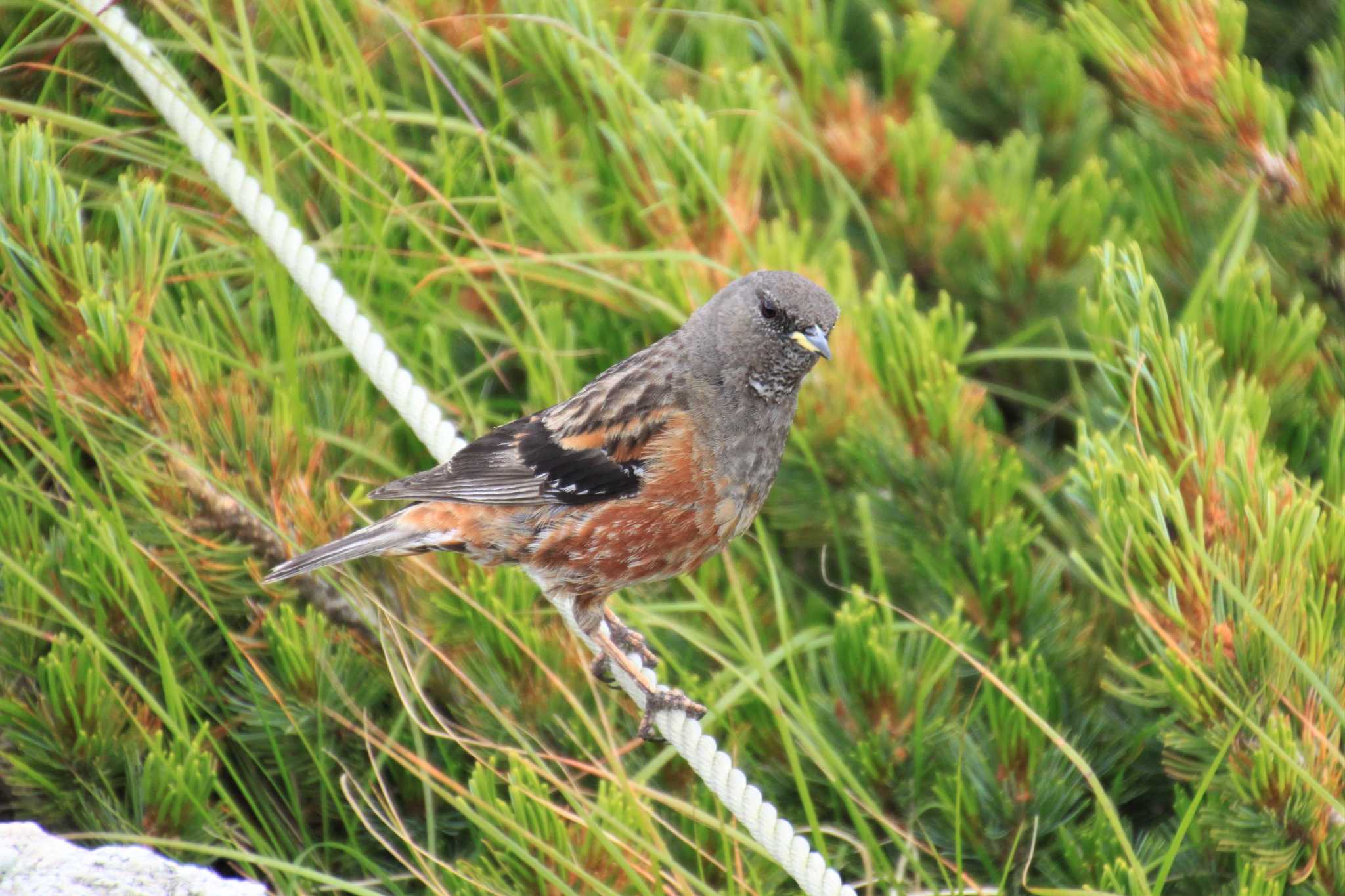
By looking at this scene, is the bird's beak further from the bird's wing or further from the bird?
the bird's wing

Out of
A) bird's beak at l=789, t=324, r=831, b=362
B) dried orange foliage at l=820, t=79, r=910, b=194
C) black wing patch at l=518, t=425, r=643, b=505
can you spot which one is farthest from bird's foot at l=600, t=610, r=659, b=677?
dried orange foliage at l=820, t=79, r=910, b=194

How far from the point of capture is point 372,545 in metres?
2.71

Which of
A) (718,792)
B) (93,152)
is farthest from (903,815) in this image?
(93,152)

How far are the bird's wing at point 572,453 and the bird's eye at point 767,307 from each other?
0.25m

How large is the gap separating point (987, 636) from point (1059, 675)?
18cm

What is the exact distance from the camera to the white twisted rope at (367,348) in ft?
7.73

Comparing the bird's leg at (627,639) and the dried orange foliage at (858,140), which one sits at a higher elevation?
the dried orange foliage at (858,140)

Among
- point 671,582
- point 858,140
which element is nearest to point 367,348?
point 671,582

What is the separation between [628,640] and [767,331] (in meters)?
0.74

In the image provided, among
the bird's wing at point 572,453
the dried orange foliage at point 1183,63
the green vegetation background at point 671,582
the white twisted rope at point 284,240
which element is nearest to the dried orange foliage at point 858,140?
the green vegetation background at point 671,582

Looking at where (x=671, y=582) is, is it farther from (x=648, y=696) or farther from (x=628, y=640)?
(x=648, y=696)

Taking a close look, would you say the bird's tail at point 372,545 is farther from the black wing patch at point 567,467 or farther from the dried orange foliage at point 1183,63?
the dried orange foliage at point 1183,63

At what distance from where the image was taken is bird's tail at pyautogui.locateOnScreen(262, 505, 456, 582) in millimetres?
2568

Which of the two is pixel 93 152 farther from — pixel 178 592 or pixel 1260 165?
pixel 1260 165
